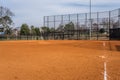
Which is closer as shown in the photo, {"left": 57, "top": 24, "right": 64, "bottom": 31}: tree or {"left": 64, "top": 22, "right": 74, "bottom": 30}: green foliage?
{"left": 64, "top": 22, "right": 74, "bottom": 30}: green foliage

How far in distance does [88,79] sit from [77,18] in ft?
182

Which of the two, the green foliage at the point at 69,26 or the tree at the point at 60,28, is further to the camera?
the tree at the point at 60,28

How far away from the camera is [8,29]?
8775cm

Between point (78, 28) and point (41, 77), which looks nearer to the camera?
point (41, 77)

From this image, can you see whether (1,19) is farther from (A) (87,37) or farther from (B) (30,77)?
(B) (30,77)

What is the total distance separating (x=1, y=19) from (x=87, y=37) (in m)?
33.1

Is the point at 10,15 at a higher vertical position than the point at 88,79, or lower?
higher

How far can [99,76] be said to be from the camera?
1003 cm

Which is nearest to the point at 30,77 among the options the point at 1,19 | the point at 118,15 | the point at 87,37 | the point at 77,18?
the point at 118,15

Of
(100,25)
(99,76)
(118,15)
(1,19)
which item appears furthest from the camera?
(1,19)

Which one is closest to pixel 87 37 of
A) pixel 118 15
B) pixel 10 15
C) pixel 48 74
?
pixel 118 15

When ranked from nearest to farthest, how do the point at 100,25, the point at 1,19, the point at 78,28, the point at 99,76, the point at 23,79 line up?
1. the point at 23,79
2. the point at 99,76
3. the point at 100,25
4. the point at 78,28
5. the point at 1,19

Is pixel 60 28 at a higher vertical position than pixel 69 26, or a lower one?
lower

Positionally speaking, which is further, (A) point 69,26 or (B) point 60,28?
(B) point 60,28
